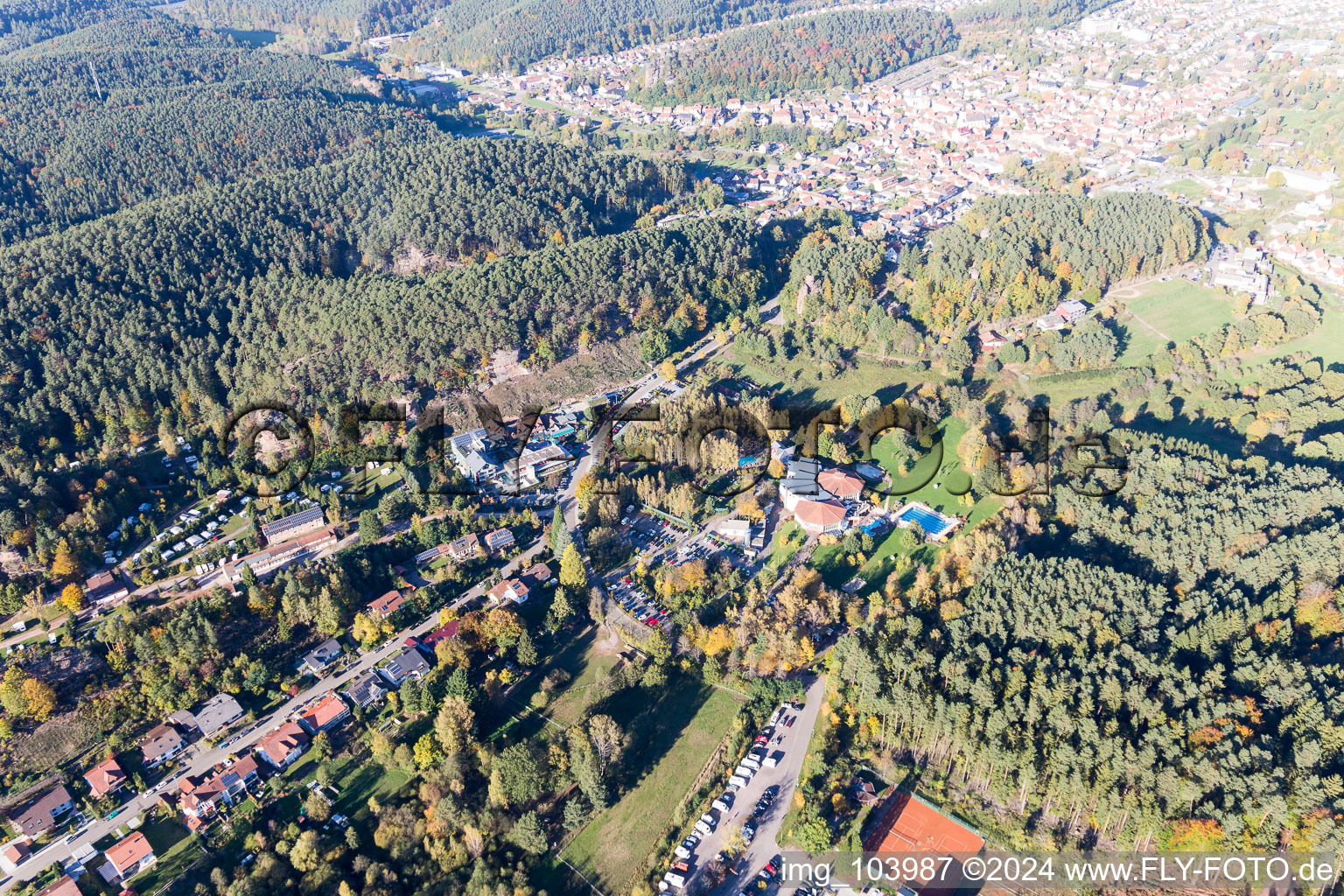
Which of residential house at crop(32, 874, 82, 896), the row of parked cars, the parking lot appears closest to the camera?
residential house at crop(32, 874, 82, 896)

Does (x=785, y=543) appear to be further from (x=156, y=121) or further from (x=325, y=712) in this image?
(x=156, y=121)

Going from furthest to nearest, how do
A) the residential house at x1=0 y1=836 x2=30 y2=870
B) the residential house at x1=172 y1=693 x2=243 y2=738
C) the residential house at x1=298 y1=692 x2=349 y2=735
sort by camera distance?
the residential house at x1=298 y1=692 x2=349 y2=735 < the residential house at x1=172 y1=693 x2=243 y2=738 < the residential house at x1=0 y1=836 x2=30 y2=870

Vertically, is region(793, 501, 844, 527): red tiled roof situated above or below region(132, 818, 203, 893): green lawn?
above

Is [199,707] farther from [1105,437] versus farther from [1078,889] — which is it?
[1105,437]

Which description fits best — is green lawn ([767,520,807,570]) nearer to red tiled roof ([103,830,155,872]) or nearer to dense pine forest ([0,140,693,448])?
dense pine forest ([0,140,693,448])

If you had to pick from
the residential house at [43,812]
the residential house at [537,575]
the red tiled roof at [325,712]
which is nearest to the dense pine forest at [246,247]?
the residential house at [537,575]

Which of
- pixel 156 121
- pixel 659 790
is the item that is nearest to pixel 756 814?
pixel 659 790

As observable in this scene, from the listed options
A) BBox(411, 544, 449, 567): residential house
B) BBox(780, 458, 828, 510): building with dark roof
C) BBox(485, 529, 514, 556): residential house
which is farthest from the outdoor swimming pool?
BBox(411, 544, 449, 567): residential house

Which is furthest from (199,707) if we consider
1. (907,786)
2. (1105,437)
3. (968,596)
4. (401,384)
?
(1105,437)
